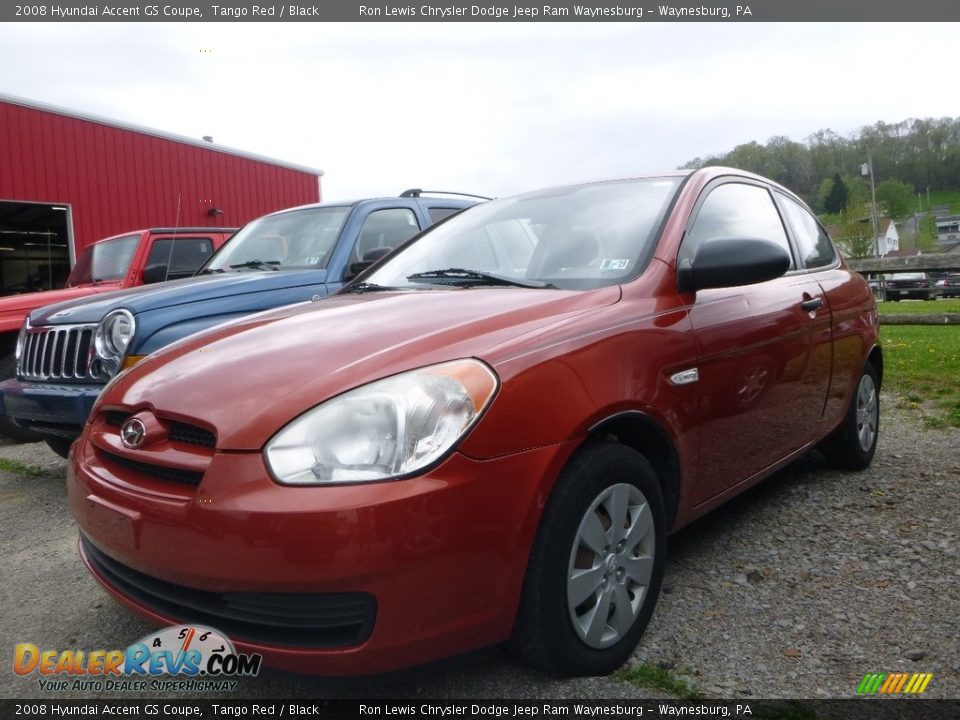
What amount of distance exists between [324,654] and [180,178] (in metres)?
15.0

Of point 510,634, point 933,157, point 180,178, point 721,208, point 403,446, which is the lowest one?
point 510,634

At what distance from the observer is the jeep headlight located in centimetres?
387

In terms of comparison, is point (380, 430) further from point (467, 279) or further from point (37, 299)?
point (37, 299)

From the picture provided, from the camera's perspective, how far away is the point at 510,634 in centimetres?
194

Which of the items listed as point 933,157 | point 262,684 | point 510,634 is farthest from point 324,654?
point 933,157

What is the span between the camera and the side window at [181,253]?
6.68 meters

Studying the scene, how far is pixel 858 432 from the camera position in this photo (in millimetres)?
4039

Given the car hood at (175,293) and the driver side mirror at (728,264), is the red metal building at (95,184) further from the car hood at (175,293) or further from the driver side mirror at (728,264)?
the driver side mirror at (728,264)

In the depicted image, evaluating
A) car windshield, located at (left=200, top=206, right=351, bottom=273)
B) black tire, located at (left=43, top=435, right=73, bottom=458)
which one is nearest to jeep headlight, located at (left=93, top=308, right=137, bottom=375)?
black tire, located at (left=43, top=435, right=73, bottom=458)

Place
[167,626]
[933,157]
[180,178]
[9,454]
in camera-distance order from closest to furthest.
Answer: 1. [167,626]
2. [9,454]
3. [180,178]
4. [933,157]

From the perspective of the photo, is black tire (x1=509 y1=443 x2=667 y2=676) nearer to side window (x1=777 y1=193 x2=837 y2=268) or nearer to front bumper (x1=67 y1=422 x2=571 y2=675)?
front bumper (x1=67 y1=422 x2=571 y2=675)

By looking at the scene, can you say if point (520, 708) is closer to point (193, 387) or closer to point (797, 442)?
point (193, 387)

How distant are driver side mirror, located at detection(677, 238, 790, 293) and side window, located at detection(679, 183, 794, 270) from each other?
14 centimetres

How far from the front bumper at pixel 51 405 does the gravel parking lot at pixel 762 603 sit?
0.45 metres
